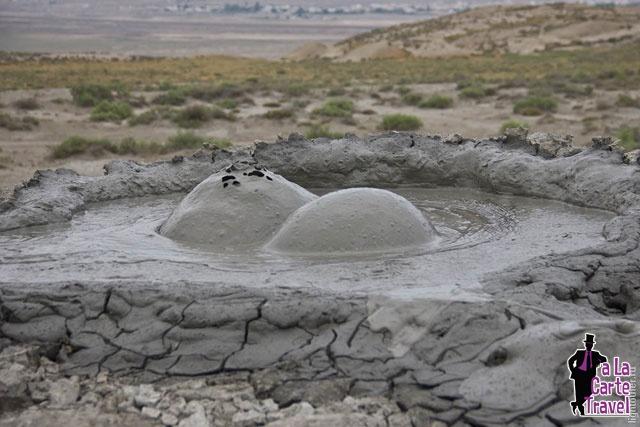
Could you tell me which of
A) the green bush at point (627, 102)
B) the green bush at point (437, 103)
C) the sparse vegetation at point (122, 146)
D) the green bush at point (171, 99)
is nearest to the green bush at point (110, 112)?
the green bush at point (171, 99)

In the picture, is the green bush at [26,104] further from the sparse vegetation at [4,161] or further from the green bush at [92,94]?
the sparse vegetation at [4,161]

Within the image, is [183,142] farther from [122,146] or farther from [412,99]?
[412,99]

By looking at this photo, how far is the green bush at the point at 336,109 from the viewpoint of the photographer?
14.6 metres

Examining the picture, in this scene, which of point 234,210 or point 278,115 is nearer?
point 234,210

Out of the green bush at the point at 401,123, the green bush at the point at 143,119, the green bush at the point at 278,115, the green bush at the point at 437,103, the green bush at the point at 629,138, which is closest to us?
the green bush at the point at 629,138

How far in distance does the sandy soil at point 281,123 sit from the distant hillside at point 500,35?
16711 millimetres

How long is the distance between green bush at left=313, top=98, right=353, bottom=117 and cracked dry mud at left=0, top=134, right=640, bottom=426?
33.9 feet

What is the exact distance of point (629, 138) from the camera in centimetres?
1073

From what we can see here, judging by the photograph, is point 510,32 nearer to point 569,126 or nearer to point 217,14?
point 569,126

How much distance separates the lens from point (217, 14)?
10169 cm

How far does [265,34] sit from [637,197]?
60.2m

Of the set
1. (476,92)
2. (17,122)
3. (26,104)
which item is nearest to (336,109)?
(476,92)

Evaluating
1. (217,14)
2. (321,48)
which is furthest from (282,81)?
(217,14)

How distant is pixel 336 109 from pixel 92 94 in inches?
218
